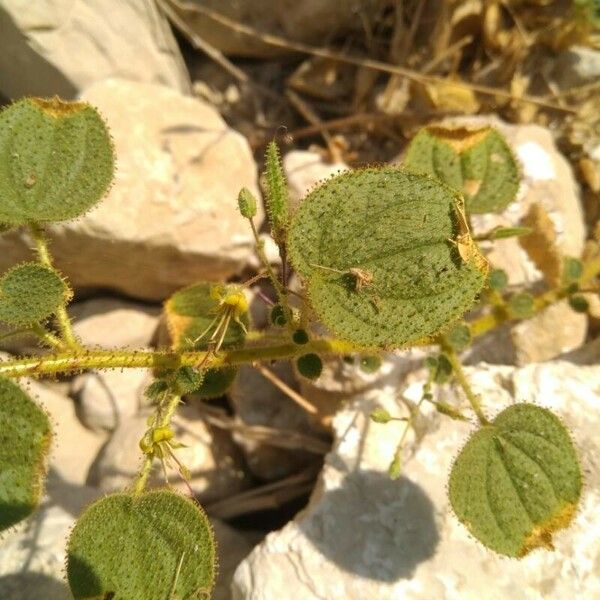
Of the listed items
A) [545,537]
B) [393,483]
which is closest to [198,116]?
[393,483]

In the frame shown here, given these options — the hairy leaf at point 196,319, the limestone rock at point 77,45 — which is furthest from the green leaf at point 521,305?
the limestone rock at point 77,45

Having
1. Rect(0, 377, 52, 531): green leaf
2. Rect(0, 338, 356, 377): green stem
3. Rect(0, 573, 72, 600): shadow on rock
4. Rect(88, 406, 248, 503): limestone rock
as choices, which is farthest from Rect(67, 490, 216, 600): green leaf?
Rect(88, 406, 248, 503): limestone rock

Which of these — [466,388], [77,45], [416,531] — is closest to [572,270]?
[466,388]

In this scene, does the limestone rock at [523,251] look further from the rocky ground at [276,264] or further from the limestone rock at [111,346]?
Result: the limestone rock at [111,346]

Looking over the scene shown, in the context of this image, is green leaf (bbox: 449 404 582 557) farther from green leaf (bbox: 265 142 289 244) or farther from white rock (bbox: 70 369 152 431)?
white rock (bbox: 70 369 152 431)

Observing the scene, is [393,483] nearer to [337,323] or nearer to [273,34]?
[337,323]
